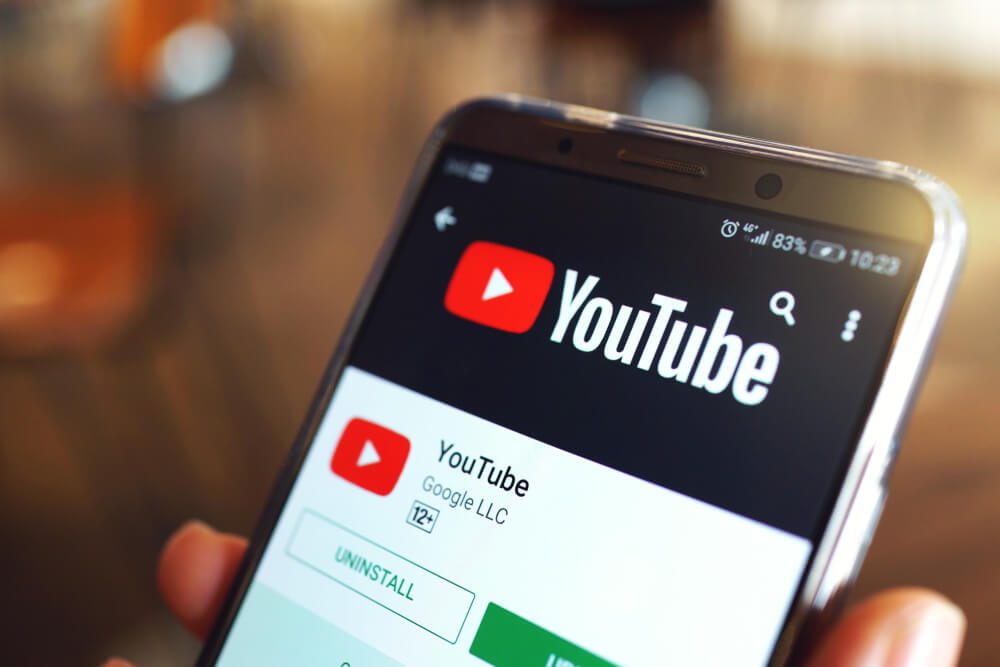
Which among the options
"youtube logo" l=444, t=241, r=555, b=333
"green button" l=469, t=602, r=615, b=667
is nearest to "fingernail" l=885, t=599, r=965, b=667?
"green button" l=469, t=602, r=615, b=667

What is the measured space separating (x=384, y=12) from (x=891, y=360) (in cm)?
331

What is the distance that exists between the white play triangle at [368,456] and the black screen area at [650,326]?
4 cm

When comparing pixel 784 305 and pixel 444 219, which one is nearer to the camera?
pixel 784 305

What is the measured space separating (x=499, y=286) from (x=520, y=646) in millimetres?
186

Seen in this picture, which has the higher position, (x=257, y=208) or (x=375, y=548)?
(x=257, y=208)

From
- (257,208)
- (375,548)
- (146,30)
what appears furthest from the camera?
(257,208)

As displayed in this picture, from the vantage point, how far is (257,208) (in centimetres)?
225

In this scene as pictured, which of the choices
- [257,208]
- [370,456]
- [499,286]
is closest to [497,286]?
[499,286]

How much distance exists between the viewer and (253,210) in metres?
2.24

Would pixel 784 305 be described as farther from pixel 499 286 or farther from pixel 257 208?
pixel 257 208

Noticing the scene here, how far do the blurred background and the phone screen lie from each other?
79 cm

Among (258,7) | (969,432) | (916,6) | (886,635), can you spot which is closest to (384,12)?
(258,7)

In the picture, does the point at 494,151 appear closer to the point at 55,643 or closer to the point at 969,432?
the point at 55,643

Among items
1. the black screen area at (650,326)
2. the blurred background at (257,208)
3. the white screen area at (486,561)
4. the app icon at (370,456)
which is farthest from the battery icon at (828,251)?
the blurred background at (257,208)
